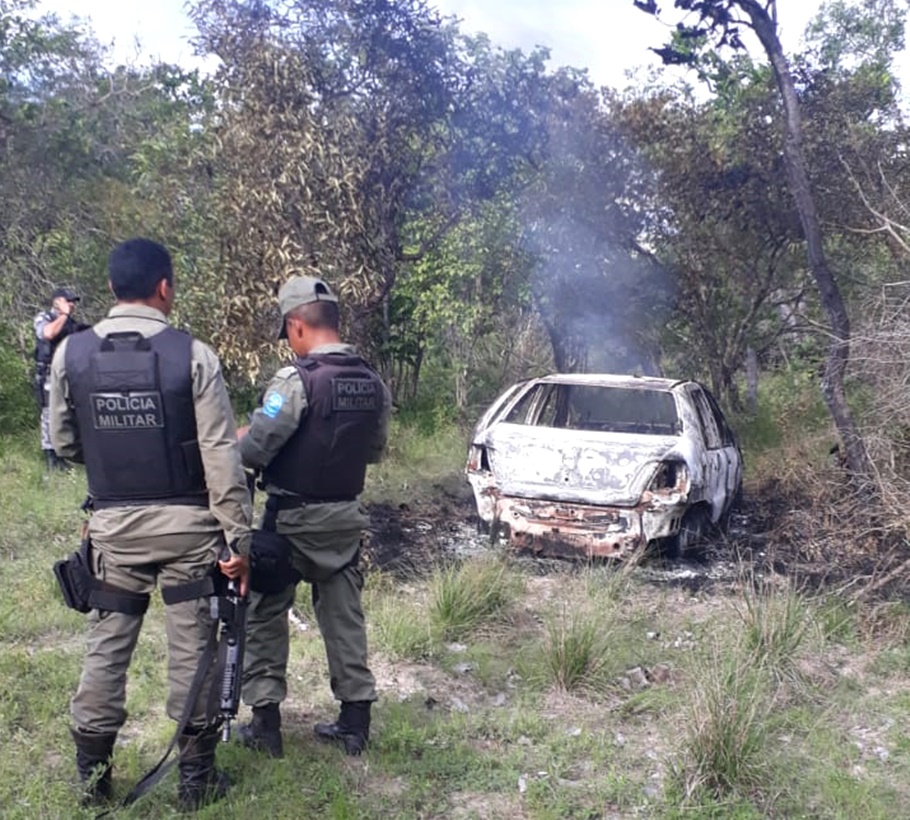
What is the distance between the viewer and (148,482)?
321 cm

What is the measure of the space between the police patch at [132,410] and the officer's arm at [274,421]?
55 centimetres

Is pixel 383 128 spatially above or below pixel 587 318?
above

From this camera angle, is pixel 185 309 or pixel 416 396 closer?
pixel 185 309

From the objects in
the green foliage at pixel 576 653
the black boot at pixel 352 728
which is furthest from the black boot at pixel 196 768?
the green foliage at pixel 576 653

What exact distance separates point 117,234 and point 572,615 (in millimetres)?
8140

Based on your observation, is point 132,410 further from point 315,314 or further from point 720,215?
point 720,215

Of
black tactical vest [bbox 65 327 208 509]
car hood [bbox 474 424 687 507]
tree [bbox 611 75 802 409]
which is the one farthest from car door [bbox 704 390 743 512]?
black tactical vest [bbox 65 327 208 509]

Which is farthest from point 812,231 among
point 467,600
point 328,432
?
point 328,432

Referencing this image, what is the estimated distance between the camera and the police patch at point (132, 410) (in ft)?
10.3

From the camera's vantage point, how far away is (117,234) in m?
11.0

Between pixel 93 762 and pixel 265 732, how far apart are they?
694mm

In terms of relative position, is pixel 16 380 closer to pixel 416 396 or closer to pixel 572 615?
pixel 416 396

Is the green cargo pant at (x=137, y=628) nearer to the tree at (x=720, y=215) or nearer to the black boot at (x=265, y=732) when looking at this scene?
the black boot at (x=265, y=732)

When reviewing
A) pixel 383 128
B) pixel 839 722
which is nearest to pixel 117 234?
pixel 383 128
